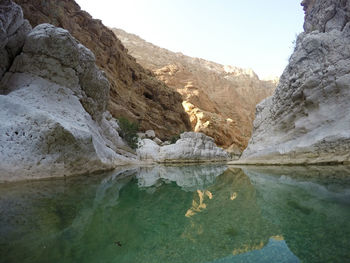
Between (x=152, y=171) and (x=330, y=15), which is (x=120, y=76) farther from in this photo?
(x=330, y=15)

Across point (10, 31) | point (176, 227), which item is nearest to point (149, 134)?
point (10, 31)

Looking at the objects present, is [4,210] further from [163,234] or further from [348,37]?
[348,37]

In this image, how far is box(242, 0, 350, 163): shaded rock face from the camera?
1090 cm

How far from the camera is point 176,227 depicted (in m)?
3.47

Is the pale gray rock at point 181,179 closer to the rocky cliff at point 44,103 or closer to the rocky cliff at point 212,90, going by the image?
the rocky cliff at point 44,103

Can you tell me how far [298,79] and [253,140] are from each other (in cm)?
535

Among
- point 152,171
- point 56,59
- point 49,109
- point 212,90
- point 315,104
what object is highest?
point 212,90

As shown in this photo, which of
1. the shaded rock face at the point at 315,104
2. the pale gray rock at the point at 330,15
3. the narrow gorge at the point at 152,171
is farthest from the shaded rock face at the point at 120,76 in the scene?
the pale gray rock at the point at 330,15

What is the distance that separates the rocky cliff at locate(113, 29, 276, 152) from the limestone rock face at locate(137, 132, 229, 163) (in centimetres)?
1849

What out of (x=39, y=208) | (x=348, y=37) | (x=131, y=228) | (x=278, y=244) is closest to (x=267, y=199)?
(x=278, y=244)

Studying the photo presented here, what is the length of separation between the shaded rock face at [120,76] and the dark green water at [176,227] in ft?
70.4

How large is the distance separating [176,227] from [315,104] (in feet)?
40.2

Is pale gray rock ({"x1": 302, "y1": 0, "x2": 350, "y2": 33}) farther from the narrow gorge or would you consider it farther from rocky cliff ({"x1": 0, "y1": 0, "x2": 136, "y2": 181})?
rocky cliff ({"x1": 0, "y1": 0, "x2": 136, "y2": 181})

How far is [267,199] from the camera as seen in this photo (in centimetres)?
509
